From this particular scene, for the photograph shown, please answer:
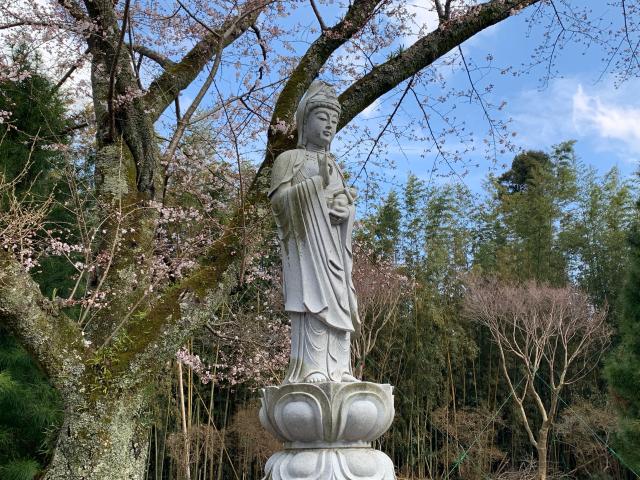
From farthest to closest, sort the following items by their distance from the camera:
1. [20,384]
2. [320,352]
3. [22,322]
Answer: [20,384] < [22,322] < [320,352]

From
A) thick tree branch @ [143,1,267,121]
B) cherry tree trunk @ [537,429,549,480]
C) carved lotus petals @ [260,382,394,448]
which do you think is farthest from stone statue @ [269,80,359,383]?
cherry tree trunk @ [537,429,549,480]

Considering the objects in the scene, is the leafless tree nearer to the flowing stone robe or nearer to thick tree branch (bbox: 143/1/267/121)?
thick tree branch (bbox: 143/1/267/121)

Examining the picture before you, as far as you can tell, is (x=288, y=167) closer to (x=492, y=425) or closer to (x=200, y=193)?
(x=200, y=193)

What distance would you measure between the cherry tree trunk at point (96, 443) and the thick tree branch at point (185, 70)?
324cm

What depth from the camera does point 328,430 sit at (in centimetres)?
356

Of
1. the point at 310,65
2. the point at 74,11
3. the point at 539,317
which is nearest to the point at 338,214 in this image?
the point at 310,65

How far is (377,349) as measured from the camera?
15445 millimetres

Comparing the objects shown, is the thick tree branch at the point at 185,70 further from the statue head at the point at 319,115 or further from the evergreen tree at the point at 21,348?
the statue head at the point at 319,115

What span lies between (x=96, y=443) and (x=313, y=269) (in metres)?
2.20

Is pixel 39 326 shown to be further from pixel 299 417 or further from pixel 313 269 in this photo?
pixel 299 417

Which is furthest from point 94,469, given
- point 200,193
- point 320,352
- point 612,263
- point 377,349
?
point 612,263

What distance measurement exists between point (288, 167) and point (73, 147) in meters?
4.71

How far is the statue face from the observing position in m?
4.44

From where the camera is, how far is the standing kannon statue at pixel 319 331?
3564 millimetres
